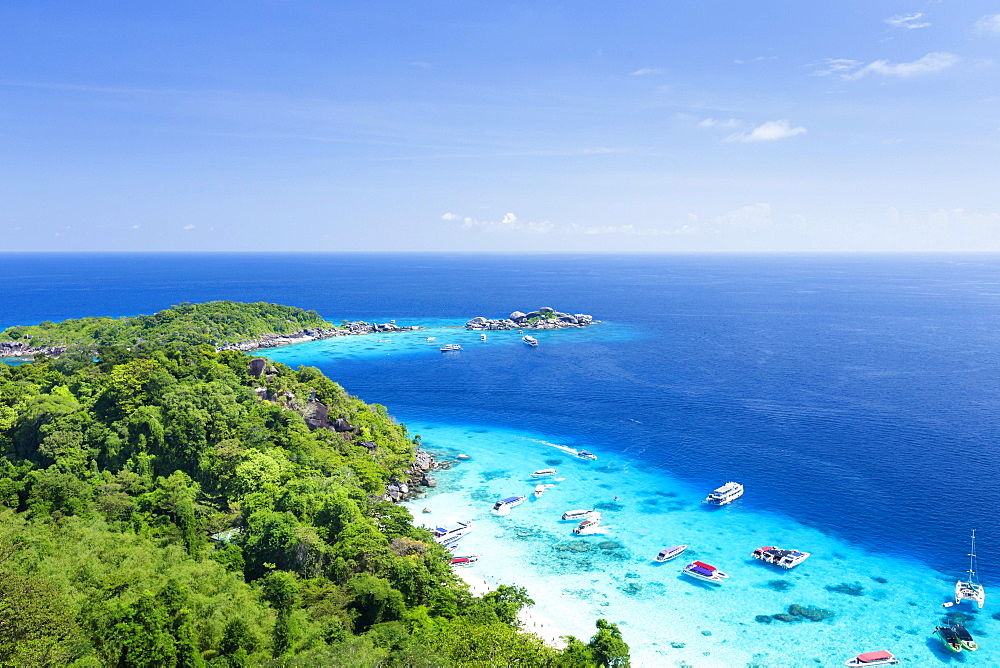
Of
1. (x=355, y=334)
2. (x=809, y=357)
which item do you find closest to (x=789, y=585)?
(x=809, y=357)

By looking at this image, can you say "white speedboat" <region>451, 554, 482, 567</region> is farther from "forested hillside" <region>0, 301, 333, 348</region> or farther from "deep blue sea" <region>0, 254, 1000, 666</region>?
"forested hillside" <region>0, 301, 333, 348</region>

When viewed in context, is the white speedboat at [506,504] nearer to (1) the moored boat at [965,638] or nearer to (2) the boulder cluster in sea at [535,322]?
(1) the moored boat at [965,638]

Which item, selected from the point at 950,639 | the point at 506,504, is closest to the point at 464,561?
the point at 506,504

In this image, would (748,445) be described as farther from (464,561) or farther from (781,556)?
(464,561)

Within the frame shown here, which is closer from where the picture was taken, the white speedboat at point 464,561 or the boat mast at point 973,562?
the boat mast at point 973,562

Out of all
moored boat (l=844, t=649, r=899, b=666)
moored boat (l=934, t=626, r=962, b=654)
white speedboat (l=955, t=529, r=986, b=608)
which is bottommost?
moored boat (l=844, t=649, r=899, b=666)

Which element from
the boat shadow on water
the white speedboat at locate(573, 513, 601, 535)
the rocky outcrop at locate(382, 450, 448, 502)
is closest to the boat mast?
the boat shadow on water

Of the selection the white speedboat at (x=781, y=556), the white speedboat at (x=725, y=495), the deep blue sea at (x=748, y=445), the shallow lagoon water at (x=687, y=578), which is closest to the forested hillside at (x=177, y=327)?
the deep blue sea at (x=748, y=445)
